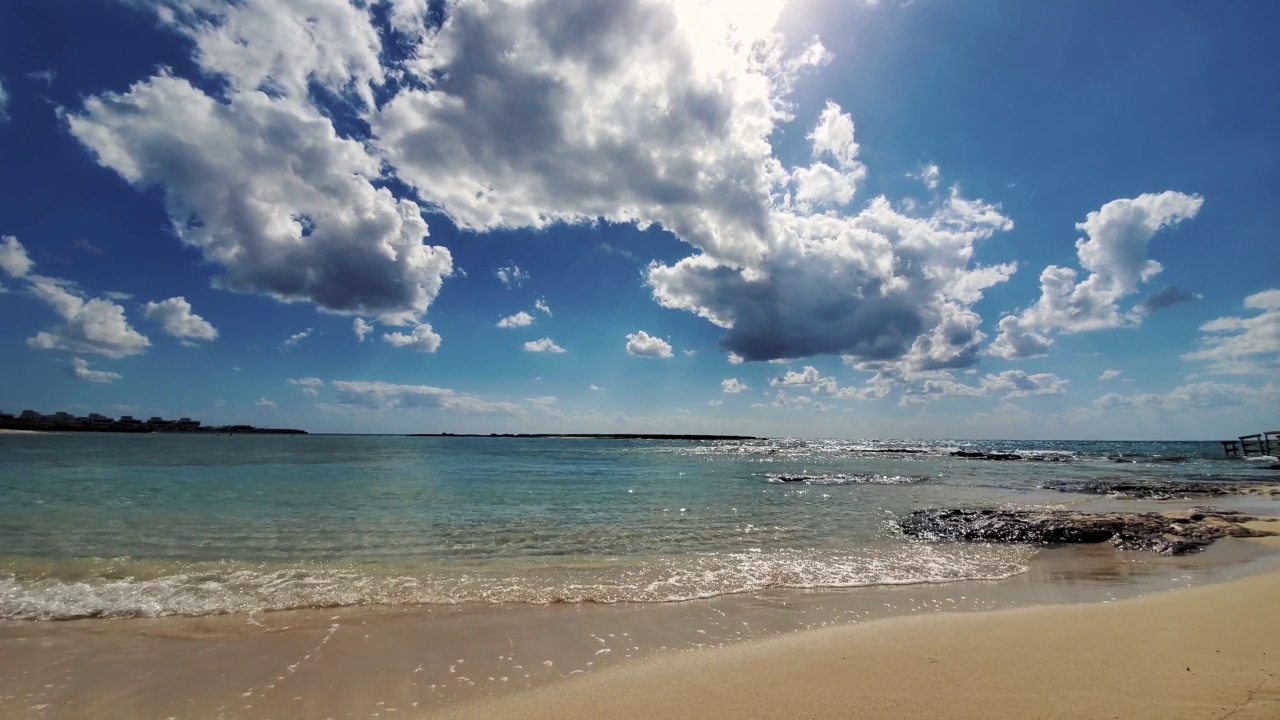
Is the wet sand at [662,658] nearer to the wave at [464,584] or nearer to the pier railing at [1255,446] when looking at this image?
the wave at [464,584]

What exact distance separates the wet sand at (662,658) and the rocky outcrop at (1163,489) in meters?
25.4

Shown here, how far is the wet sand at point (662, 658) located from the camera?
5195 millimetres

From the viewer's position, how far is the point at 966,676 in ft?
18.1

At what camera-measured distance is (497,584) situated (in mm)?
9805

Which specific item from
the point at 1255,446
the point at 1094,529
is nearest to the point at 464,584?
the point at 1094,529

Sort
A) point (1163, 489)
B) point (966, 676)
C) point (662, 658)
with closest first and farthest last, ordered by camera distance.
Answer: point (966, 676)
point (662, 658)
point (1163, 489)

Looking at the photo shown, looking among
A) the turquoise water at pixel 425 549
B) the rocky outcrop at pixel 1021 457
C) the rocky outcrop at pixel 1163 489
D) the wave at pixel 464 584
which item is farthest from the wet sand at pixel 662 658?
the rocky outcrop at pixel 1021 457

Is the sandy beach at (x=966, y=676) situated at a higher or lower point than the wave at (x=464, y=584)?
higher

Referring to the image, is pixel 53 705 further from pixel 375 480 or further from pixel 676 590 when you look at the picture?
pixel 375 480

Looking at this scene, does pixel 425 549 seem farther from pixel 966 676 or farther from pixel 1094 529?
pixel 1094 529

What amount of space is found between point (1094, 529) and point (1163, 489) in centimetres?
2359

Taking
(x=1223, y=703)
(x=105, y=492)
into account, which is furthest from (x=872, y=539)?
(x=105, y=492)

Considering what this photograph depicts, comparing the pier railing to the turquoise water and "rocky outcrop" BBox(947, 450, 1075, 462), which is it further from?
the turquoise water

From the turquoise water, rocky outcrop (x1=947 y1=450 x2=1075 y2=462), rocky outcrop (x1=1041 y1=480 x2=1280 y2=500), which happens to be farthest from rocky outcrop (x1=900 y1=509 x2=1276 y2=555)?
rocky outcrop (x1=947 y1=450 x2=1075 y2=462)
